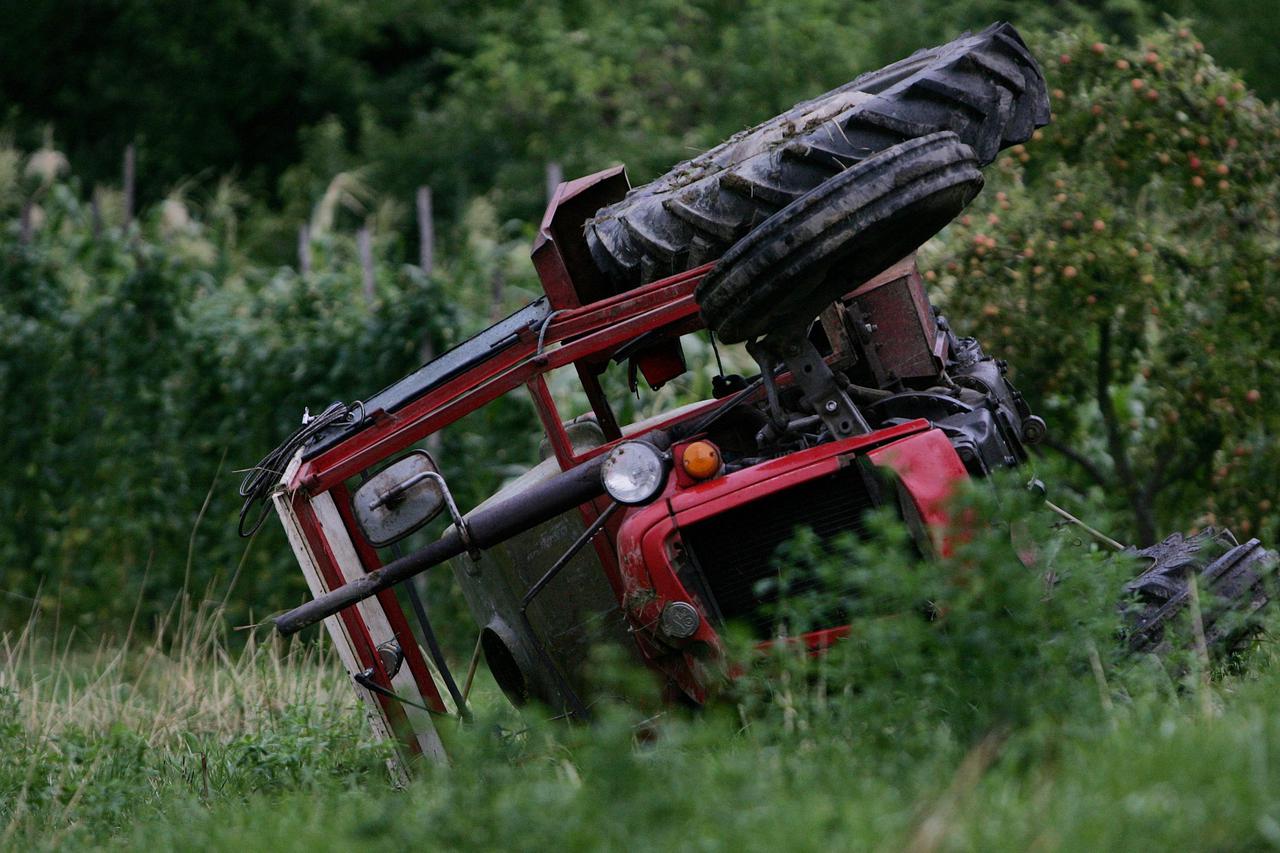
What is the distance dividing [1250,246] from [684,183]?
394cm

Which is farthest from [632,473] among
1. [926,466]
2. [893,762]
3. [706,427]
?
[893,762]

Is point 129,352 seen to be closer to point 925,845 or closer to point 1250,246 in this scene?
point 1250,246

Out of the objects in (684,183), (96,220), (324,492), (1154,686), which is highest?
(96,220)

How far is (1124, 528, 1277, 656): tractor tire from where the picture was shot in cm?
518

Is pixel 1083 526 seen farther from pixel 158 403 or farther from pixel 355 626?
pixel 158 403

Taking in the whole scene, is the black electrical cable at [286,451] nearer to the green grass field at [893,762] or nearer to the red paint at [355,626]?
the red paint at [355,626]

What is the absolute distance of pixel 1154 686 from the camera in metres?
4.53

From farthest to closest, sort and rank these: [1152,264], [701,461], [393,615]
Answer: [1152,264], [393,615], [701,461]

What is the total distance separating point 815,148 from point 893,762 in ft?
7.29

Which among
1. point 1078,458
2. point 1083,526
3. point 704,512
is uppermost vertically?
point 704,512

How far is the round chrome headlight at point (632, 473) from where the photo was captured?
495 cm

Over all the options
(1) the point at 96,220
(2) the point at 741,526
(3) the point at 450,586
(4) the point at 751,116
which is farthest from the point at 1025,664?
(4) the point at 751,116

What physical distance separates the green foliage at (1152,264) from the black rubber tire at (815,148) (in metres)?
2.79

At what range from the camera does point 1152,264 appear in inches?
327
